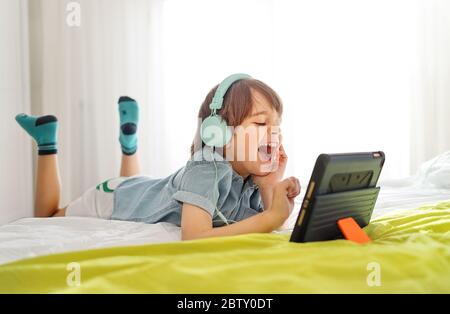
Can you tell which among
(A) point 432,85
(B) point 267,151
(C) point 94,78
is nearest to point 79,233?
(B) point 267,151

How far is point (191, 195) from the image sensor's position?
105 centimetres

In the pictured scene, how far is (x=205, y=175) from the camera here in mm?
1098

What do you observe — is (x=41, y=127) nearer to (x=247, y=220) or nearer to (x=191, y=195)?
(x=191, y=195)

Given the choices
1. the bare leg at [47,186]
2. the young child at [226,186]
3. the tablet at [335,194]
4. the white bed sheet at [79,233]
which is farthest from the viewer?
the bare leg at [47,186]

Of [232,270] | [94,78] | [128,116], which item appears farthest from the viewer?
[94,78]

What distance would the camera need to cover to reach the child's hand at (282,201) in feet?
3.33

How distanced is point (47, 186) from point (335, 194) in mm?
1250

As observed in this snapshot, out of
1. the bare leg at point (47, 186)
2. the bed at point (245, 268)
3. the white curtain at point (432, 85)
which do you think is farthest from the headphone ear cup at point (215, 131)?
the white curtain at point (432, 85)

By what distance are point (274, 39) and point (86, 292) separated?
8.10 feet

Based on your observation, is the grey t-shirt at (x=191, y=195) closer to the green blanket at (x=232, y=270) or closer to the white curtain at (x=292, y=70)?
the green blanket at (x=232, y=270)

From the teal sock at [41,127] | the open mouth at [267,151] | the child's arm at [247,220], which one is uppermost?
the teal sock at [41,127]

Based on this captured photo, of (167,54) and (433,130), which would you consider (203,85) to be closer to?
(167,54)

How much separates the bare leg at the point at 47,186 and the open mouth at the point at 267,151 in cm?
87
